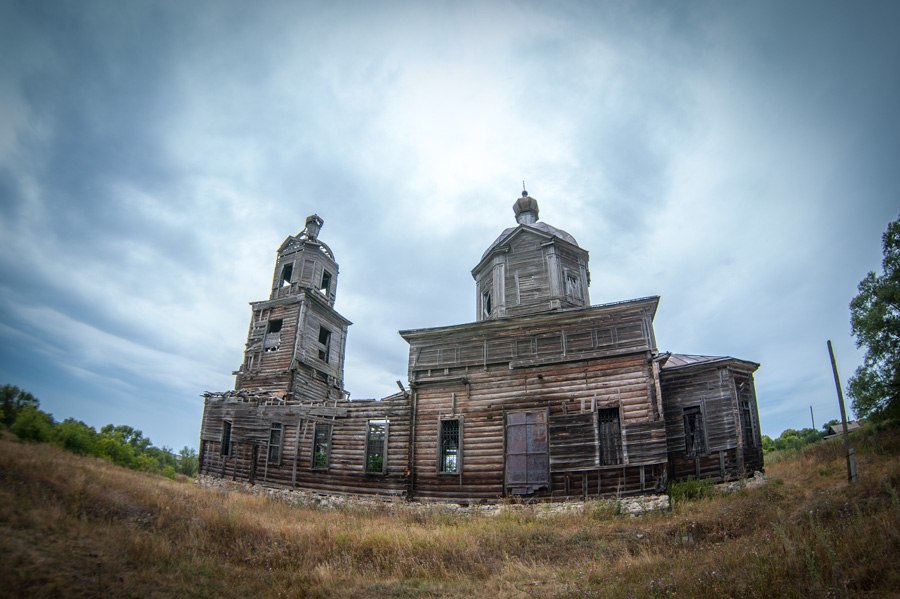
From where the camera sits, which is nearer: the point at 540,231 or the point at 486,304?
the point at 540,231

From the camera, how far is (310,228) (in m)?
34.9

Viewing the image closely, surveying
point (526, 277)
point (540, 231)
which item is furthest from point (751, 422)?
point (540, 231)

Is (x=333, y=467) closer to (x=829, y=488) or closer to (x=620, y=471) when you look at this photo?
(x=620, y=471)

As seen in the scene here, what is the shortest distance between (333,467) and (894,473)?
20357mm

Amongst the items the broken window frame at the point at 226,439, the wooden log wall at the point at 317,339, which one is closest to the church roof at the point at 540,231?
the wooden log wall at the point at 317,339

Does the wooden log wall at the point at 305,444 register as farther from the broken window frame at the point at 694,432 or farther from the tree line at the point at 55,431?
the broken window frame at the point at 694,432

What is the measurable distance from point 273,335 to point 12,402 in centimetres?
1513

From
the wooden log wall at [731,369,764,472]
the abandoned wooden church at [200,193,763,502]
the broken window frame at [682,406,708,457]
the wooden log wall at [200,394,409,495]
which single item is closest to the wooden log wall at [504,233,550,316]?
the abandoned wooden church at [200,193,763,502]

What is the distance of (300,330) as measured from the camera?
1215 inches

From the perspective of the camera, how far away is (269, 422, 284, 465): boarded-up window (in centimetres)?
2442

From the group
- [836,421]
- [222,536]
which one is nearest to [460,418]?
[222,536]

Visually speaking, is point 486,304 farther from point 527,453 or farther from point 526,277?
point 527,453

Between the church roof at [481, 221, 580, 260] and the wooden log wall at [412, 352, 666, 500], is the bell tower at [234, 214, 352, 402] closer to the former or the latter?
the wooden log wall at [412, 352, 666, 500]

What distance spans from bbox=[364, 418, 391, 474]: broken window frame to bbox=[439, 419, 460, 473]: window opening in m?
2.77
